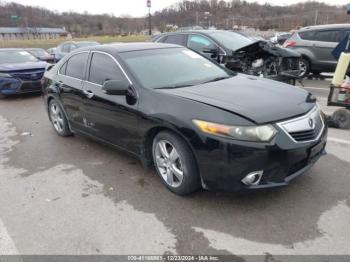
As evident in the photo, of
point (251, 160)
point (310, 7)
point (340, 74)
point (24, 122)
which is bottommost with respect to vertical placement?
point (24, 122)

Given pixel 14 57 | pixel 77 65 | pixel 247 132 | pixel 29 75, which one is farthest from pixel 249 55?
pixel 14 57

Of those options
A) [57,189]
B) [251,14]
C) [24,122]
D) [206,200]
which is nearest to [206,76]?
[206,200]

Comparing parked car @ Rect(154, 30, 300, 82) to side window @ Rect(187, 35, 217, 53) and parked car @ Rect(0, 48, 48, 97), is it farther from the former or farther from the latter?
parked car @ Rect(0, 48, 48, 97)

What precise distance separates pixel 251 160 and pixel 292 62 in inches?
233

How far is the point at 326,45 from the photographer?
30.9 feet

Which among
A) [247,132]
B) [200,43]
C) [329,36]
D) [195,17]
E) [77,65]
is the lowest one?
[247,132]

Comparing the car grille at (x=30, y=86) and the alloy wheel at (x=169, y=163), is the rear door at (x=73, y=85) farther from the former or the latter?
the car grille at (x=30, y=86)

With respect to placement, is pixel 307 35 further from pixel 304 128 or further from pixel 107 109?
pixel 107 109

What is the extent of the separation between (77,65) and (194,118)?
2.61 meters

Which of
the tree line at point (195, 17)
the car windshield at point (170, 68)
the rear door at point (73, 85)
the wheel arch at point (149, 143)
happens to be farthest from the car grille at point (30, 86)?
the tree line at point (195, 17)

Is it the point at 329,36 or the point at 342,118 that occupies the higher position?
the point at 329,36

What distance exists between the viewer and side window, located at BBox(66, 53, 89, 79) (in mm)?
4488

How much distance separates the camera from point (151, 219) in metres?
2.95

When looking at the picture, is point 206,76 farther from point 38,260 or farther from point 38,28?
point 38,28
